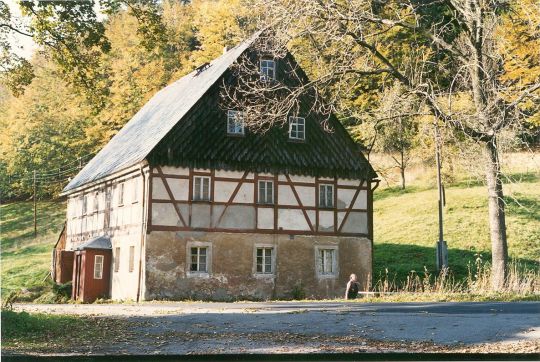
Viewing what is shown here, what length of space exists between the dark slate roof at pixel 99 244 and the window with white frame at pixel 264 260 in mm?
6888

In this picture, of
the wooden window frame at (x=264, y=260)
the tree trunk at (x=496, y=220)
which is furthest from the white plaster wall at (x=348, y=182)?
the tree trunk at (x=496, y=220)

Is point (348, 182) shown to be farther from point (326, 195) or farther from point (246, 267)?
point (246, 267)

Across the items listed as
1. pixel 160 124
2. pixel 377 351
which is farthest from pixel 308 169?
pixel 377 351

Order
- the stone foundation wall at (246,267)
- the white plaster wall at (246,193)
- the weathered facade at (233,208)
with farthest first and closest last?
the white plaster wall at (246,193)
the weathered facade at (233,208)
the stone foundation wall at (246,267)

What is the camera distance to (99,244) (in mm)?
32719

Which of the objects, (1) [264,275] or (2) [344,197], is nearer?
(1) [264,275]

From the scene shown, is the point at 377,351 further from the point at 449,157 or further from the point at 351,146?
the point at 449,157

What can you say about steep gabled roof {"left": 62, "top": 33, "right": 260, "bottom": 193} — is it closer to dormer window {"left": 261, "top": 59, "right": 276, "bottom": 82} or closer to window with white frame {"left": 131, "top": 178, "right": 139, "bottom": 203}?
window with white frame {"left": 131, "top": 178, "right": 139, "bottom": 203}

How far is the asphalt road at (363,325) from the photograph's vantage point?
12.6 metres

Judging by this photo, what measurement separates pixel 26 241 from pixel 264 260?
106ft

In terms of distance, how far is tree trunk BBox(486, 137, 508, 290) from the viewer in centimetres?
2248

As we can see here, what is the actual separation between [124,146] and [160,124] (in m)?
3.98

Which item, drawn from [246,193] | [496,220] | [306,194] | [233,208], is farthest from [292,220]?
[496,220]

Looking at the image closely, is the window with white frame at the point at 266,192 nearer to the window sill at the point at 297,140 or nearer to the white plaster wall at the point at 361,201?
the window sill at the point at 297,140
